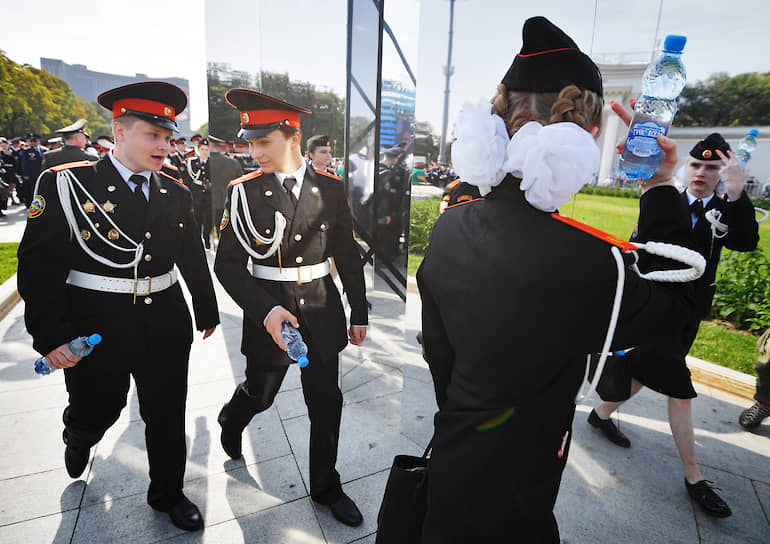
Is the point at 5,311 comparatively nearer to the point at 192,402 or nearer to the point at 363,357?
the point at 192,402

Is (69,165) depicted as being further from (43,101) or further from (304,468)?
(304,468)

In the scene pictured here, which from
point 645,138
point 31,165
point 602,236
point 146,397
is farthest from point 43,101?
point 31,165

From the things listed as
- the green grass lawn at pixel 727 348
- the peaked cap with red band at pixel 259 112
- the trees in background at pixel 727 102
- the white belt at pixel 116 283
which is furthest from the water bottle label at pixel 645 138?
the trees in background at pixel 727 102

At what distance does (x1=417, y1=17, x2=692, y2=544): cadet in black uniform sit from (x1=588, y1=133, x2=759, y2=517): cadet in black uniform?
1.75 metres

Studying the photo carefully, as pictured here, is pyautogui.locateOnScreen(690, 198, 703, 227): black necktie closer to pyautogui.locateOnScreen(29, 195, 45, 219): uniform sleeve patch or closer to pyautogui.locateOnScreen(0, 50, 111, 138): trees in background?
pyautogui.locateOnScreen(0, 50, 111, 138): trees in background

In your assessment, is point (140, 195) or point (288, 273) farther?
point (288, 273)

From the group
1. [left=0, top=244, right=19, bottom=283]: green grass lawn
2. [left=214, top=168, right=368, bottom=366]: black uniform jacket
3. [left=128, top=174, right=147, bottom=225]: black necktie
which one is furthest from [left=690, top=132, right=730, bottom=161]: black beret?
[left=0, top=244, right=19, bottom=283]: green grass lawn

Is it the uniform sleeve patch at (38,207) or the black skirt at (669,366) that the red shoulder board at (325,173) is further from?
the black skirt at (669,366)

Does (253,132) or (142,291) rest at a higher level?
(253,132)

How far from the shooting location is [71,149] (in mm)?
2291

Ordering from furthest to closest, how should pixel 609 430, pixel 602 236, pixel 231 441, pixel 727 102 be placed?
1. pixel 727 102
2. pixel 609 430
3. pixel 231 441
4. pixel 602 236

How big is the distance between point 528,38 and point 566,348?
2.83ft

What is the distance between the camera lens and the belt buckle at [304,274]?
2.43m

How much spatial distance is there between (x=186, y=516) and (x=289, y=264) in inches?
57.5
